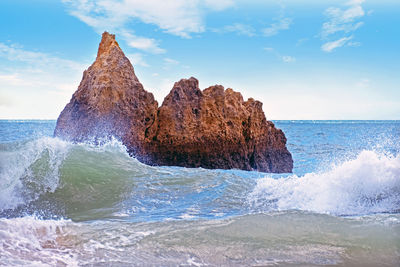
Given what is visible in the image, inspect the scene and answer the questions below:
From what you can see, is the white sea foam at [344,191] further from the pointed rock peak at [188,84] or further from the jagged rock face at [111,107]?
the pointed rock peak at [188,84]

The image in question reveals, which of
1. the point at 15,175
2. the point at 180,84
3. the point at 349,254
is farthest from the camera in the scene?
the point at 180,84

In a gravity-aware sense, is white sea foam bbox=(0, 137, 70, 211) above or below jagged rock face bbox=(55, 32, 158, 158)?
below

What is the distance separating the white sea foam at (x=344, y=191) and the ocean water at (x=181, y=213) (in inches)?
0.7

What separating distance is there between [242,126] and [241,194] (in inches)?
206

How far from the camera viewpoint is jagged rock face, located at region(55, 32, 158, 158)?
1143 cm

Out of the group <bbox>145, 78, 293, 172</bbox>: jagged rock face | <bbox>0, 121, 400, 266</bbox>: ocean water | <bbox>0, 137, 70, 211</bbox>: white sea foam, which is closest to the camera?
<bbox>0, 121, 400, 266</bbox>: ocean water

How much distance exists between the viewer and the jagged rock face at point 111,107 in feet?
37.5

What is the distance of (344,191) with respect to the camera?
711 cm

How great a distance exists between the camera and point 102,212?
6.59 m

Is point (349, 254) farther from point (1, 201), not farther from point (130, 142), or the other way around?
point (130, 142)

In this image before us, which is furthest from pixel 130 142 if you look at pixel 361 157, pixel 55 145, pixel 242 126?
pixel 361 157

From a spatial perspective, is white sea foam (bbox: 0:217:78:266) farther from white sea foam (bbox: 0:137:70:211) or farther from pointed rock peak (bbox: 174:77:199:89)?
pointed rock peak (bbox: 174:77:199:89)

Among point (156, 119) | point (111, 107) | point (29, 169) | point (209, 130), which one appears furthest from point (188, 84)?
point (29, 169)

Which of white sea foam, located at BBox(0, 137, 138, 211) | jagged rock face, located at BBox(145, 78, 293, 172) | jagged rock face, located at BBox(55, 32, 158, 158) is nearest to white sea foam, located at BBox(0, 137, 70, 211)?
white sea foam, located at BBox(0, 137, 138, 211)
